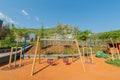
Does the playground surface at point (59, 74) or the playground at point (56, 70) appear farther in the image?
the playground at point (56, 70)

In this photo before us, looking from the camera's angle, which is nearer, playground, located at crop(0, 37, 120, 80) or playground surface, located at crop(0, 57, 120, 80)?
playground surface, located at crop(0, 57, 120, 80)

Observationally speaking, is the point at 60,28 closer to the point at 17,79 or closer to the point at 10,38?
the point at 10,38

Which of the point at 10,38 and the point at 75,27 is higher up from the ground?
the point at 75,27

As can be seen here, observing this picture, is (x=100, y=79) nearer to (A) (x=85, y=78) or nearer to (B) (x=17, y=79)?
(A) (x=85, y=78)

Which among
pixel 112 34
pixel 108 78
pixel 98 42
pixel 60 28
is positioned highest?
pixel 60 28

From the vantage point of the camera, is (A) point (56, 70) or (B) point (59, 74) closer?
(B) point (59, 74)

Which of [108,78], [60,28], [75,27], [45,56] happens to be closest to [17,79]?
[108,78]

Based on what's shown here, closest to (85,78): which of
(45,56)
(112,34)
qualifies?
(45,56)

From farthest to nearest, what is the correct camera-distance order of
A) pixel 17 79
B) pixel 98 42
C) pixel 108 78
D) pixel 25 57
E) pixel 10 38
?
pixel 10 38, pixel 98 42, pixel 25 57, pixel 108 78, pixel 17 79

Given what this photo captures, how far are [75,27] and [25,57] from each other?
106 ft

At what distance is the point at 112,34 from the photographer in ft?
93.2

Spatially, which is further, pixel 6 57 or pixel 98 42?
pixel 98 42

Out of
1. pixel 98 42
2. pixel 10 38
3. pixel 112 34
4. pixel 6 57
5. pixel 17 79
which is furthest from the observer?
pixel 112 34

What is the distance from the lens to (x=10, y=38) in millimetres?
22547
